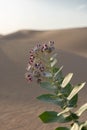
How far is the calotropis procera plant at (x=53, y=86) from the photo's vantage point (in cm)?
148

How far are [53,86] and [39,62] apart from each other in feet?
0.33

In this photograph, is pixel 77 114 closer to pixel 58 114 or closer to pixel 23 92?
pixel 58 114

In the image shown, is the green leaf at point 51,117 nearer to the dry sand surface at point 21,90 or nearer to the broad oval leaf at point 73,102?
the broad oval leaf at point 73,102

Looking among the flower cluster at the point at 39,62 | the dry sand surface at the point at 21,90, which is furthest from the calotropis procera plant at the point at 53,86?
the dry sand surface at the point at 21,90

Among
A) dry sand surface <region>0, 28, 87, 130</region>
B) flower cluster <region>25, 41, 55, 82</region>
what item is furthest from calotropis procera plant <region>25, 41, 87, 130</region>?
dry sand surface <region>0, 28, 87, 130</region>

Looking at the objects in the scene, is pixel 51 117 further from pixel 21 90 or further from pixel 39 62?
pixel 21 90

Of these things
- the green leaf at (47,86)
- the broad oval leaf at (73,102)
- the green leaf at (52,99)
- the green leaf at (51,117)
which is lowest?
the green leaf at (51,117)

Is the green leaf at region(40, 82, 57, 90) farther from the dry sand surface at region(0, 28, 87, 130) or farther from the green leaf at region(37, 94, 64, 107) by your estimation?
the dry sand surface at region(0, 28, 87, 130)

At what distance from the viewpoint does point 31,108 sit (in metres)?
11.7

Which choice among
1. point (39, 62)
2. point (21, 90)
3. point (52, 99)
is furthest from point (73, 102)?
point (21, 90)

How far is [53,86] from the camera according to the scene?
5.08ft

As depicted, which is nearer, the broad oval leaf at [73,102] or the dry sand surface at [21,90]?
the broad oval leaf at [73,102]

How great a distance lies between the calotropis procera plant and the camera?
4.87 ft

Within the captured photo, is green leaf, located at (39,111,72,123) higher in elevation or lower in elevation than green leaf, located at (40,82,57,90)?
lower
